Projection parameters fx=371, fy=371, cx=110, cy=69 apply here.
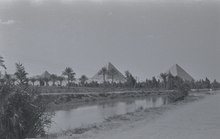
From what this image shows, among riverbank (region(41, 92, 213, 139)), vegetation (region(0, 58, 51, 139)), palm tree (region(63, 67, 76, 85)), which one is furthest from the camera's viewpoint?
palm tree (region(63, 67, 76, 85))

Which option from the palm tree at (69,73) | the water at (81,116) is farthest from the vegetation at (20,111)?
the palm tree at (69,73)

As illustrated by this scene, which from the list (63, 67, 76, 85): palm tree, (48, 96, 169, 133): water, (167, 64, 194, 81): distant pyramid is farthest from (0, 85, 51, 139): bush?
(167, 64, 194, 81): distant pyramid

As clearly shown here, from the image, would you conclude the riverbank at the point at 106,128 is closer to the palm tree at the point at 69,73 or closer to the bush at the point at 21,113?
the bush at the point at 21,113

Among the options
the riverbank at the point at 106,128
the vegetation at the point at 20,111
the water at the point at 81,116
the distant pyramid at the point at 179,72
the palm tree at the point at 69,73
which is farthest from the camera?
the distant pyramid at the point at 179,72

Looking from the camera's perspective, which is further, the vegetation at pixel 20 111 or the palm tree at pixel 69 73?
the palm tree at pixel 69 73

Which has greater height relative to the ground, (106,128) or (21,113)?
(21,113)

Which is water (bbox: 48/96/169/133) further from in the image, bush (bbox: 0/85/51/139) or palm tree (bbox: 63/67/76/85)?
palm tree (bbox: 63/67/76/85)

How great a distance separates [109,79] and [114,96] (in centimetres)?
5193

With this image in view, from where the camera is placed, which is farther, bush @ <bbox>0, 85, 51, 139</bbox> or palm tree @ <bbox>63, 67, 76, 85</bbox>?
palm tree @ <bbox>63, 67, 76, 85</bbox>

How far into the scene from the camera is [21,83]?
11562mm

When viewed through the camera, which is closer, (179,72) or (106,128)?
(106,128)

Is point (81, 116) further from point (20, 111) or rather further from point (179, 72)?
point (179, 72)

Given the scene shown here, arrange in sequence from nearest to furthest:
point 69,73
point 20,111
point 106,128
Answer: point 20,111 < point 106,128 < point 69,73

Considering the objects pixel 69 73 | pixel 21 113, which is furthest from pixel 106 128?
pixel 69 73
